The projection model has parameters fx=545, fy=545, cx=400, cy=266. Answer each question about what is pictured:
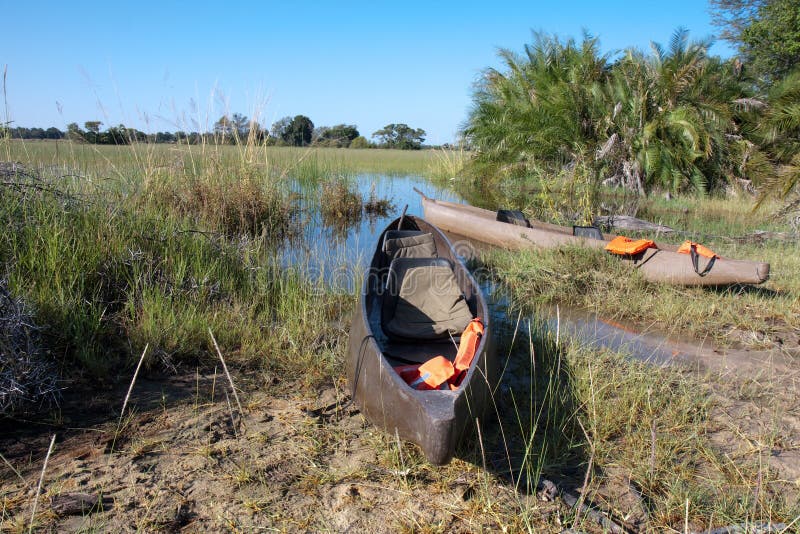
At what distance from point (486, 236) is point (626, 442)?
6.23 meters

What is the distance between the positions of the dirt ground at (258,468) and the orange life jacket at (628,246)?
2872 mm

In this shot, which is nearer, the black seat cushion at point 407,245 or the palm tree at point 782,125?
the black seat cushion at point 407,245

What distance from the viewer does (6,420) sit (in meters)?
3.27

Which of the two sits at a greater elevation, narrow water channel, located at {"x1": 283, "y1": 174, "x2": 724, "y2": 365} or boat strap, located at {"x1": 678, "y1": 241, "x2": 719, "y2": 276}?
boat strap, located at {"x1": 678, "y1": 241, "x2": 719, "y2": 276}

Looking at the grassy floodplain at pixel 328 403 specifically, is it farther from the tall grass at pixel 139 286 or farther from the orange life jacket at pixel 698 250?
the orange life jacket at pixel 698 250

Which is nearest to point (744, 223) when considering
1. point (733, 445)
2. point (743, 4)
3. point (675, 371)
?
point (675, 371)

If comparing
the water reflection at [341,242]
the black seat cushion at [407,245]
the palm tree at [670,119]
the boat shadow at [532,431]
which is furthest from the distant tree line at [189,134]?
the palm tree at [670,119]

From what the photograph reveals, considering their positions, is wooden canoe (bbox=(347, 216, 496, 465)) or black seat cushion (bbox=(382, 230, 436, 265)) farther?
black seat cushion (bbox=(382, 230, 436, 265))

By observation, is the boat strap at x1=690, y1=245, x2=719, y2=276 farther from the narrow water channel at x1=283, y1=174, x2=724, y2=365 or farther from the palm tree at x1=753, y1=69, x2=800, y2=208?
the palm tree at x1=753, y1=69, x2=800, y2=208

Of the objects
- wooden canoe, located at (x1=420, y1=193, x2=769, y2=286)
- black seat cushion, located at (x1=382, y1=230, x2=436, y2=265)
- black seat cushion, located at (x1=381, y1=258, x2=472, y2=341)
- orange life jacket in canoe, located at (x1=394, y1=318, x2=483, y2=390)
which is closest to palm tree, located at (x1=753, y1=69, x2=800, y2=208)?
wooden canoe, located at (x1=420, y1=193, x2=769, y2=286)

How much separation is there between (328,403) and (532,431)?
1416 mm

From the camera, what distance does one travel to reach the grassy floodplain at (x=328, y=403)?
276 centimetres

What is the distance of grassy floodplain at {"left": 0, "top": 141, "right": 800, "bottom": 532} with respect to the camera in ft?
9.05

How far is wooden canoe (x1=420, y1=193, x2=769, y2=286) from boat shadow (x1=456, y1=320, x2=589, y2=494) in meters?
2.54
